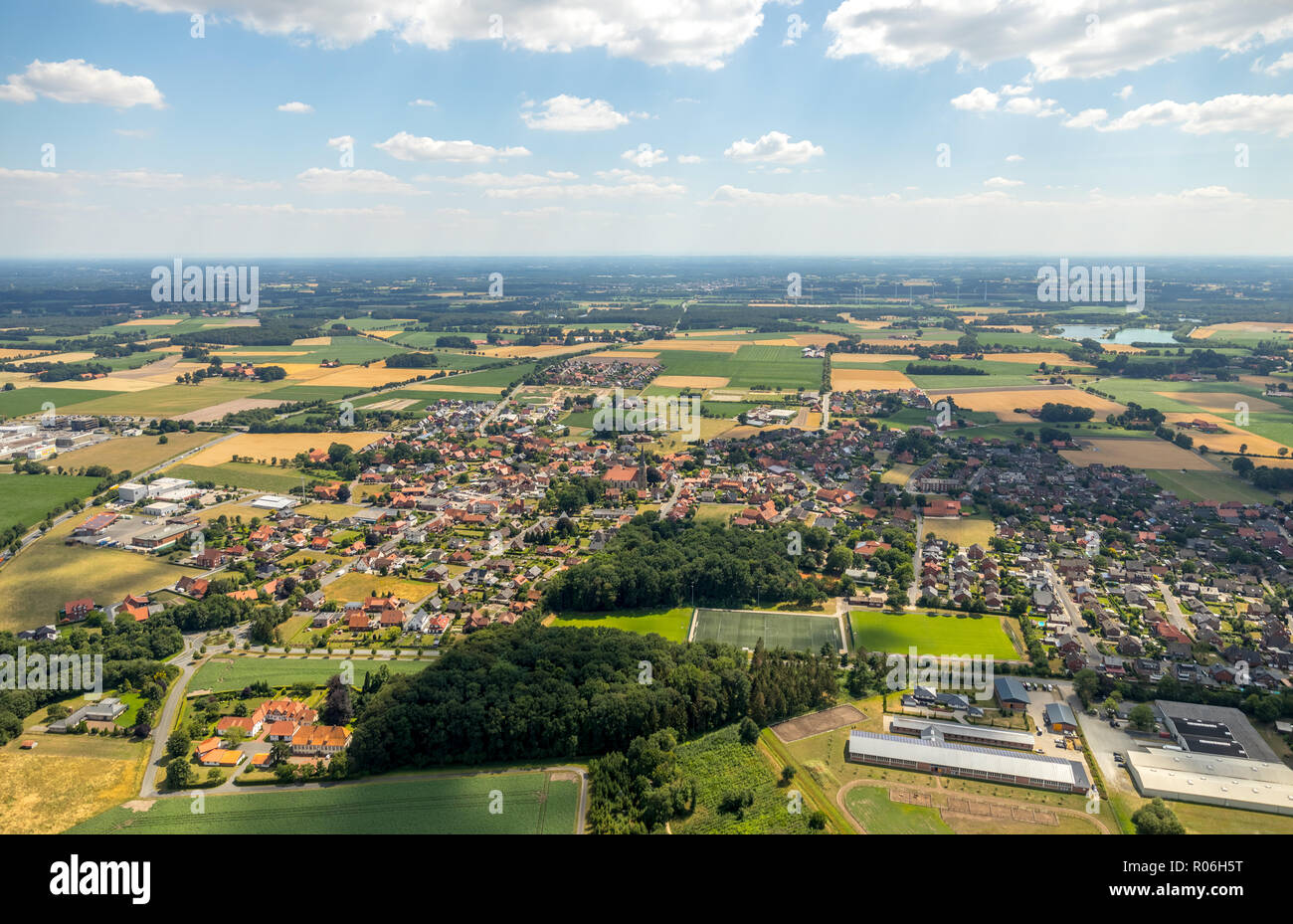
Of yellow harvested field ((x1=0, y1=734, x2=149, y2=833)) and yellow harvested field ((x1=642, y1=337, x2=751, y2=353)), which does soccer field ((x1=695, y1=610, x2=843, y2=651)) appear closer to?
yellow harvested field ((x1=0, y1=734, x2=149, y2=833))

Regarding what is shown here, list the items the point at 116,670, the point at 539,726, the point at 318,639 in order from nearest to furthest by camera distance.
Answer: the point at 539,726 < the point at 116,670 < the point at 318,639

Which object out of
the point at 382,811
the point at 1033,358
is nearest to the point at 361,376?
the point at 382,811

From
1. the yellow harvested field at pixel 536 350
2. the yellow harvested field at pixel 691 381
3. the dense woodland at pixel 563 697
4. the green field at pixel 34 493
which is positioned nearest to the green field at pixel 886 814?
the dense woodland at pixel 563 697

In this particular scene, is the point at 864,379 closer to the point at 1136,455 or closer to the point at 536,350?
the point at 1136,455

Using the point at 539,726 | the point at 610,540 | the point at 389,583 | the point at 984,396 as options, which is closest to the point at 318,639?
the point at 389,583

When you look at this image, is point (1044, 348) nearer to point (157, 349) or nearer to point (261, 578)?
point (261, 578)
